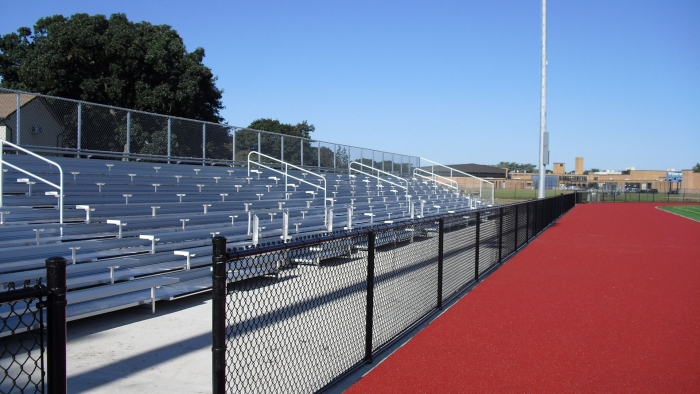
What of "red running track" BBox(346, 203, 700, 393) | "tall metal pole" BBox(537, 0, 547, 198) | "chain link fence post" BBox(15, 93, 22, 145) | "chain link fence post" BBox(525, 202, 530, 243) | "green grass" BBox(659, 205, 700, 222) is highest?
"tall metal pole" BBox(537, 0, 547, 198)

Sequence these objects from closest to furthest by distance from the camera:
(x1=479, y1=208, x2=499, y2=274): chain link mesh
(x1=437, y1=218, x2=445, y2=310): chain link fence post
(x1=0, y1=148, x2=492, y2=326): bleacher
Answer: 1. (x1=0, y1=148, x2=492, y2=326): bleacher
2. (x1=437, y1=218, x2=445, y2=310): chain link fence post
3. (x1=479, y1=208, x2=499, y2=274): chain link mesh

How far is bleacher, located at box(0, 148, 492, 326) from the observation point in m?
7.49

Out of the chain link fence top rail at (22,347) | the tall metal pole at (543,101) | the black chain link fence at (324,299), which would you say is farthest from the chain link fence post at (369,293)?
the tall metal pole at (543,101)

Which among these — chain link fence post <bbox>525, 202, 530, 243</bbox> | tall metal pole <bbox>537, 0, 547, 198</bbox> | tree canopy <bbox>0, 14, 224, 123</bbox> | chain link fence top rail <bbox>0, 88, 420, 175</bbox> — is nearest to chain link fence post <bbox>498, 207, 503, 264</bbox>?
chain link fence post <bbox>525, 202, 530, 243</bbox>

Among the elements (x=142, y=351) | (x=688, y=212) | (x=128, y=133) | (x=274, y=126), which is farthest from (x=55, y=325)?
(x=274, y=126)

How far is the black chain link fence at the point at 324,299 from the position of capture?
4242mm

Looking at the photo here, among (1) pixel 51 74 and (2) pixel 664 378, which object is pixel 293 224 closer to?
(2) pixel 664 378

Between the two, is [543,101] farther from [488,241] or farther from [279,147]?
[488,241]

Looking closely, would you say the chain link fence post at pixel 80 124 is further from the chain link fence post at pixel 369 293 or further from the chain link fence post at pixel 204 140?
the chain link fence post at pixel 369 293

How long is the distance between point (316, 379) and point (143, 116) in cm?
1010

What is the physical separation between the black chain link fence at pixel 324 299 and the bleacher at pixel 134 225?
0.22 m

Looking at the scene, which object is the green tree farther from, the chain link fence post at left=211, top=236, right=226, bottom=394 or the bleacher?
the chain link fence post at left=211, top=236, right=226, bottom=394

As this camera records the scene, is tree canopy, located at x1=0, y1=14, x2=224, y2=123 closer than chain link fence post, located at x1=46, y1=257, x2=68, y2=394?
No

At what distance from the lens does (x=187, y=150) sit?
15352 millimetres
